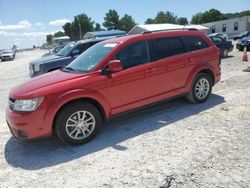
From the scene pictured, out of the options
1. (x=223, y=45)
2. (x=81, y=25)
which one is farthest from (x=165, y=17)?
(x=223, y=45)

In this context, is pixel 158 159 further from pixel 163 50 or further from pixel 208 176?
pixel 163 50

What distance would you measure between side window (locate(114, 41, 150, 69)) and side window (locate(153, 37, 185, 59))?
0.32m

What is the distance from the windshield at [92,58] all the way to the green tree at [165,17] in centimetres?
10119

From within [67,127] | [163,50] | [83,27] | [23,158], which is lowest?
[23,158]

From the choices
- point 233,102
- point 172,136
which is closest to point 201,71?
point 233,102

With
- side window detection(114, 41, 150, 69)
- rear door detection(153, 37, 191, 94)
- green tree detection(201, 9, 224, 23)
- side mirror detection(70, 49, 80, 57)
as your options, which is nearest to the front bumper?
side window detection(114, 41, 150, 69)

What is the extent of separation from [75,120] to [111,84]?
0.94m

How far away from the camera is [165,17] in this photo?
105 metres

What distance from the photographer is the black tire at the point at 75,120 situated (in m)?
4.76

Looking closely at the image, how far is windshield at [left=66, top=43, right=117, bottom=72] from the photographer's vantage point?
5417 millimetres

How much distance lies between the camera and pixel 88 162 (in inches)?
171

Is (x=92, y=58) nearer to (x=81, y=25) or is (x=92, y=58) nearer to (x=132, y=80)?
(x=132, y=80)

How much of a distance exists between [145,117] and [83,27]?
108 metres

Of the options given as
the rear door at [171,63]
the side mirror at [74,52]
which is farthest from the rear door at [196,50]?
the side mirror at [74,52]
